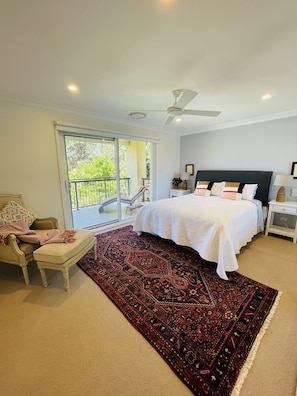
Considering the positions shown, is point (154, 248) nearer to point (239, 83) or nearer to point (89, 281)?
point (89, 281)

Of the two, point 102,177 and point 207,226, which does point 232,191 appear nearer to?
point 207,226

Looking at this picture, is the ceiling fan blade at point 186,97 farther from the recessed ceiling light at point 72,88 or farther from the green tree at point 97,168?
the green tree at point 97,168

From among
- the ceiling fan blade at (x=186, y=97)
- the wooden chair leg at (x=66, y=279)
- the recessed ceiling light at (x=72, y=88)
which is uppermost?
the recessed ceiling light at (x=72, y=88)

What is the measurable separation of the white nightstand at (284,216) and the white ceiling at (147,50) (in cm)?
175

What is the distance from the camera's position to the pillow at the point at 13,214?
229 centimetres

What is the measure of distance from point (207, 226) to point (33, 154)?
117 inches

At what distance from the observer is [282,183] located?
10.2 ft

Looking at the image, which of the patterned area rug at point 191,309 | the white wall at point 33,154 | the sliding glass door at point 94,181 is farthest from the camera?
the sliding glass door at point 94,181

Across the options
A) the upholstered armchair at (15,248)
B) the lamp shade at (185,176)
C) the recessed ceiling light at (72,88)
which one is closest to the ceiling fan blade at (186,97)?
the recessed ceiling light at (72,88)

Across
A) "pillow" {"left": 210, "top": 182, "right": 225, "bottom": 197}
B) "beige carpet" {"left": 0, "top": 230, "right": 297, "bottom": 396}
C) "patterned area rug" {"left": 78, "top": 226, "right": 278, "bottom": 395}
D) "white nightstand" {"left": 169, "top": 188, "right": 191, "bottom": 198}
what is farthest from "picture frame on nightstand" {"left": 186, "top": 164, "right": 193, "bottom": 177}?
"beige carpet" {"left": 0, "top": 230, "right": 297, "bottom": 396}

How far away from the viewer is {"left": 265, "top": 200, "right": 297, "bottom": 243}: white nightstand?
3.05 m

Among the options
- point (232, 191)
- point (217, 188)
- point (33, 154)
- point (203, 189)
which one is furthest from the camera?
point (203, 189)

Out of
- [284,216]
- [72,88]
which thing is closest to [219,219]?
[284,216]

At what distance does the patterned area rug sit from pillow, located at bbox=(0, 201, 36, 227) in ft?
3.37
